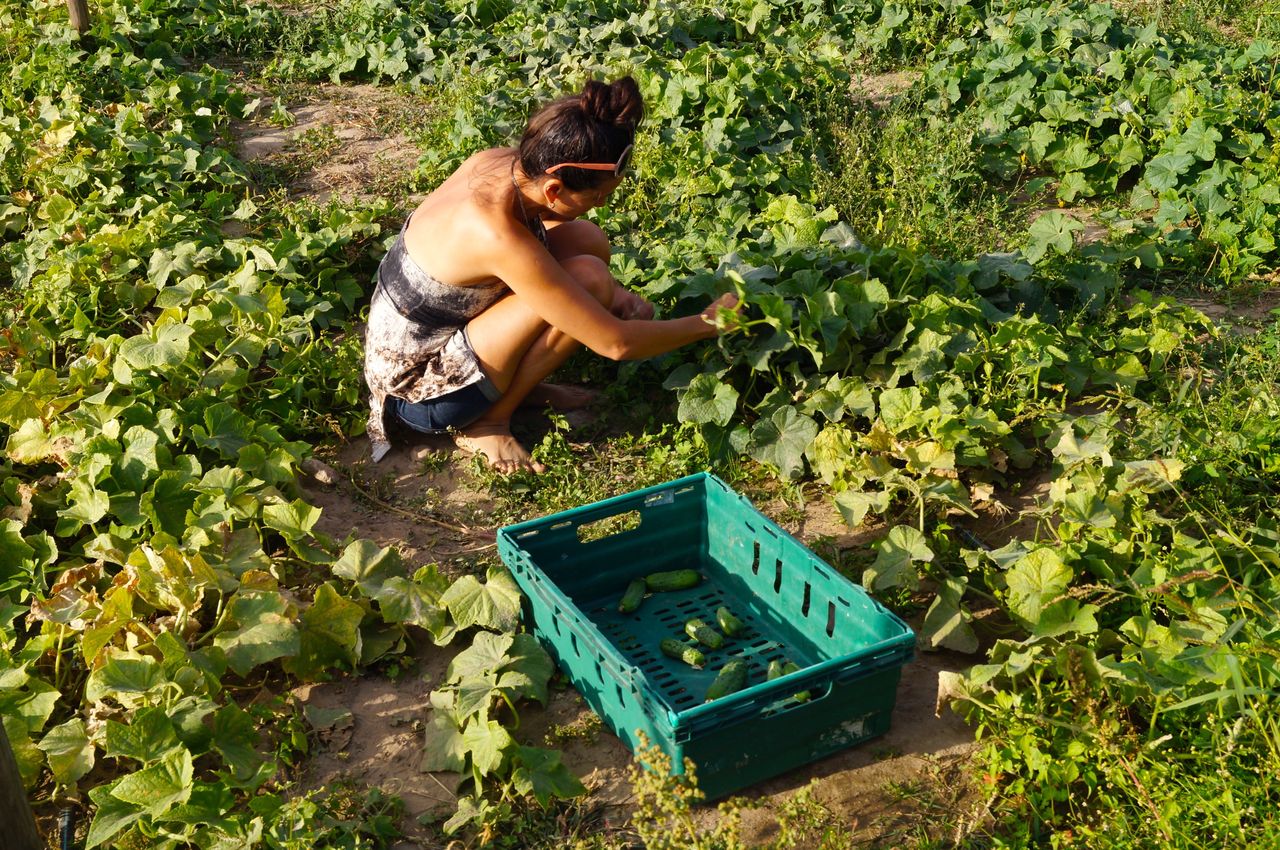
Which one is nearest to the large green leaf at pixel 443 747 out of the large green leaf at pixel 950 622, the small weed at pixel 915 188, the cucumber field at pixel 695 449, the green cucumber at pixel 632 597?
the cucumber field at pixel 695 449

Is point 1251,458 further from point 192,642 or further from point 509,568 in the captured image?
point 192,642

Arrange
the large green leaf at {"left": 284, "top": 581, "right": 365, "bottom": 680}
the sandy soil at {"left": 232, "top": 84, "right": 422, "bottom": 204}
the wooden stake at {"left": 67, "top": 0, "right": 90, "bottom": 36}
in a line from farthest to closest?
the wooden stake at {"left": 67, "top": 0, "right": 90, "bottom": 36} → the sandy soil at {"left": 232, "top": 84, "right": 422, "bottom": 204} → the large green leaf at {"left": 284, "top": 581, "right": 365, "bottom": 680}

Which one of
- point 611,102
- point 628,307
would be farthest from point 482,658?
point 611,102

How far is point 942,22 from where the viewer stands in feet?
25.4

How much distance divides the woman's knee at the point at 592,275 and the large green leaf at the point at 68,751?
2.03 meters

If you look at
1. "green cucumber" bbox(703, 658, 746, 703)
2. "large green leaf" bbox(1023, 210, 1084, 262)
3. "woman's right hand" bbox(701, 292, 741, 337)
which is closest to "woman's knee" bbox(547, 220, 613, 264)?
"woman's right hand" bbox(701, 292, 741, 337)

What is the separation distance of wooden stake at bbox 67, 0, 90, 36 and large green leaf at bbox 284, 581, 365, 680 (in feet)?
19.6

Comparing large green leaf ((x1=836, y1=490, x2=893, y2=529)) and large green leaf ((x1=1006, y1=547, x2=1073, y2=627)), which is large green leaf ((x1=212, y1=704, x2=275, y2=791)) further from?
large green leaf ((x1=1006, y1=547, x2=1073, y2=627))

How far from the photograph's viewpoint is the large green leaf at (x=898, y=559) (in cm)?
338

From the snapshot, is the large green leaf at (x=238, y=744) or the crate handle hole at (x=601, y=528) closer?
the large green leaf at (x=238, y=744)

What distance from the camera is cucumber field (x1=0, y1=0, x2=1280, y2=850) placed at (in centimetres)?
282

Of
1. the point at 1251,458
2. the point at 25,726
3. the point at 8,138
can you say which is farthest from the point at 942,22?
the point at 25,726

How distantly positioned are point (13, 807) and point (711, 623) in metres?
1.85

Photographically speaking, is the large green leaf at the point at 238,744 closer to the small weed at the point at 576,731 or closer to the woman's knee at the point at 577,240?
the small weed at the point at 576,731
